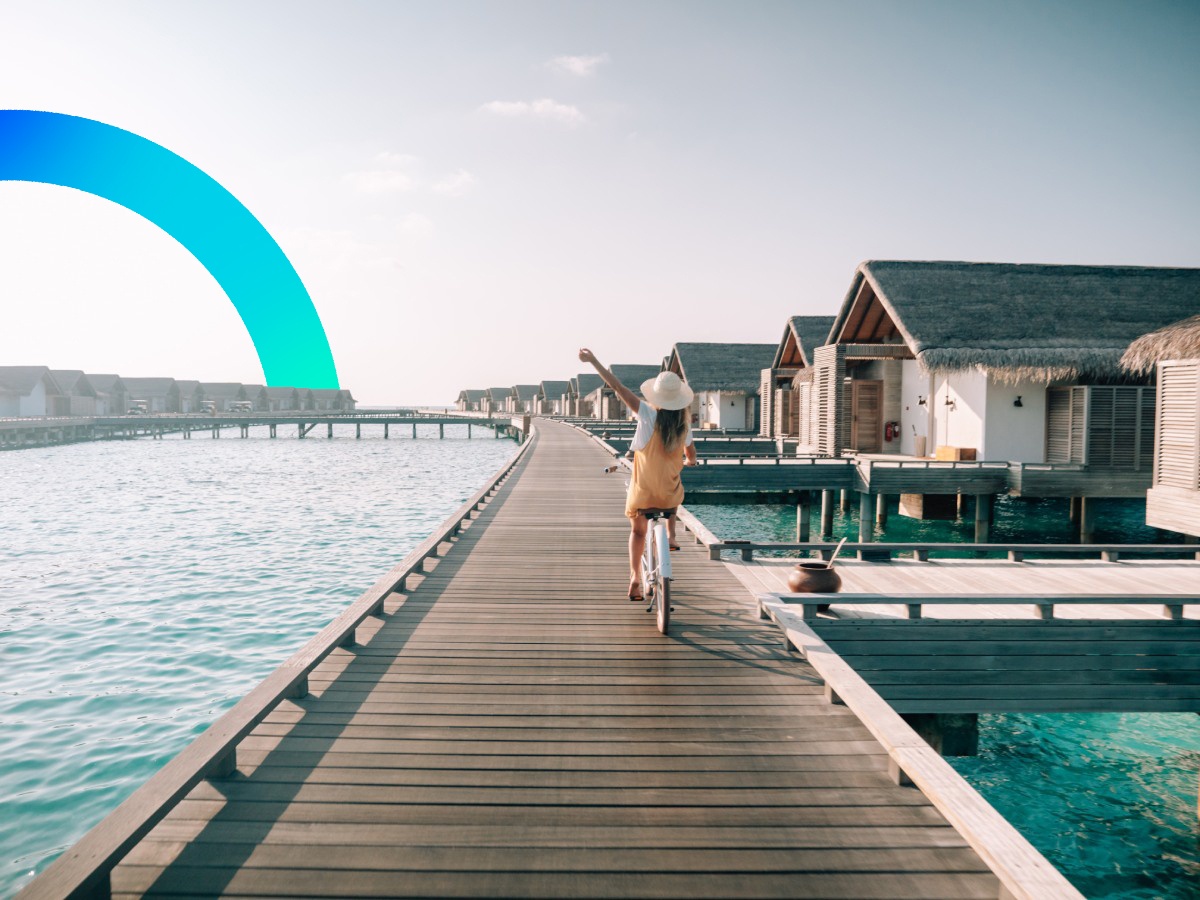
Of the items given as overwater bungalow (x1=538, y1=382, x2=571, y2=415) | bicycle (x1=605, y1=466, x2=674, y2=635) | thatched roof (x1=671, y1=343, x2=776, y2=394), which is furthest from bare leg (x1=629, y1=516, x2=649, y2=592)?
overwater bungalow (x1=538, y1=382, x2=571, y2=415)

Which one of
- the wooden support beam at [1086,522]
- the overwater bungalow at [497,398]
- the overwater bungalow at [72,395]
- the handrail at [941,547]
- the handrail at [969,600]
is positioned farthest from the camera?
the overwater bungalow at [497,398]

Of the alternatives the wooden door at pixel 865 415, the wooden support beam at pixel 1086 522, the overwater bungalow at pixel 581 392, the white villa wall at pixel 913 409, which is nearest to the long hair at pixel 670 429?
the wooden support beam at pixel 1086 522

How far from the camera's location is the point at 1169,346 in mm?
11836

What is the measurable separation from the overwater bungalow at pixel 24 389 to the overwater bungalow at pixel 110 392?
12737 mm

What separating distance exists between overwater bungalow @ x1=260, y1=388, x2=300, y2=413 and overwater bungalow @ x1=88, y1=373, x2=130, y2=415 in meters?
20.1

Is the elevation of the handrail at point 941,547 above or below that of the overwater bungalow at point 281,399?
below

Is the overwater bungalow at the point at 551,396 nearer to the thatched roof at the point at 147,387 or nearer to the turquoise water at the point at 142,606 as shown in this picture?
the thatched roof at the point at 147,387

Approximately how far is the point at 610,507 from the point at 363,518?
1374 centimetres

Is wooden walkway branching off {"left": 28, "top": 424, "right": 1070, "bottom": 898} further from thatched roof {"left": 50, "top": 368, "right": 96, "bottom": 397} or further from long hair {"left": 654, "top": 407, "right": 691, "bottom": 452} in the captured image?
thatched roof {"left": 50, "top": 368, "right": 96, "bottom": 397}

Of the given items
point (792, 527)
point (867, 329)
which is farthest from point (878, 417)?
point (792, 527)

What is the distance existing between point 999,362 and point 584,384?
5759 cm

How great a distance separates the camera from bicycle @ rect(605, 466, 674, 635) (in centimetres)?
571

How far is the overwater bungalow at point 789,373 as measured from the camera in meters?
28.4

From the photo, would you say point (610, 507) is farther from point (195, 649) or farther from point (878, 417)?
point (878, 417)
